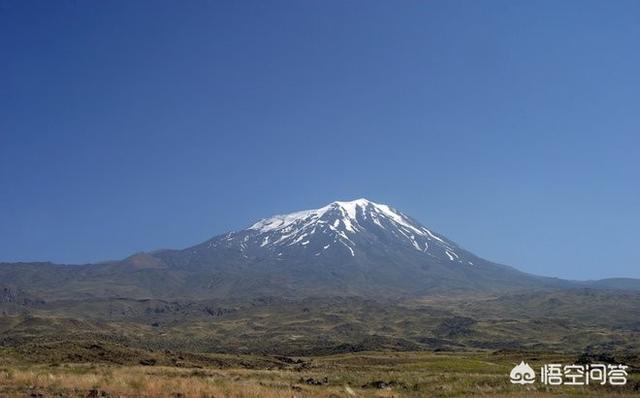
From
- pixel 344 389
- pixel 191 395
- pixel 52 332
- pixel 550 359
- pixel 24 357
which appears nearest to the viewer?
pixel 191 395

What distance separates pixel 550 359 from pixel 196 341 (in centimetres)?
7852

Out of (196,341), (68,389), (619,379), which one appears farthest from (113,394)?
(196,341)

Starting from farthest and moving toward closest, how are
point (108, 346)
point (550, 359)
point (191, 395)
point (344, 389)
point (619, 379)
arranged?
1. point (550, 359)
2. point (108, 346)
3. point (619, 379)
4. point (344, 389)
5. point (191, 395)

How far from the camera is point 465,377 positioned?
3262cm

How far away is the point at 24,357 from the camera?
41.6 m

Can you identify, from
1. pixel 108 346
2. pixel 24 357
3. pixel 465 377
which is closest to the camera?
pixel 465 377

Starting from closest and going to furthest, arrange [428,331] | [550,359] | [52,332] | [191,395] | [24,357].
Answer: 1. [191,395]
2. [24,357]
3. [550,359]
4. [52,332]
5. [428,331]

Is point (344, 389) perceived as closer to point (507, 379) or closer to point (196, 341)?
point (507, 379)

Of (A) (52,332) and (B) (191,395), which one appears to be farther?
(A) (52,332)

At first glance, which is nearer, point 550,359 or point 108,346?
point 108,346

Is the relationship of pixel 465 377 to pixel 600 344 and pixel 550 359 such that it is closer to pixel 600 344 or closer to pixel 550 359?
pixel 550 359

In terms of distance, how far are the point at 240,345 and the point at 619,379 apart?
9171 cm

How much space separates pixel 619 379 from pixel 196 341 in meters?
101

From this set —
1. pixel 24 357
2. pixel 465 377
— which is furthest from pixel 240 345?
pixel 465 377
